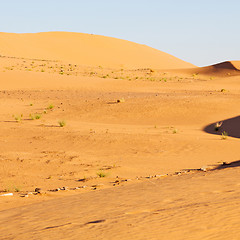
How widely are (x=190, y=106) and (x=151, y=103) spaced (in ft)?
6.99

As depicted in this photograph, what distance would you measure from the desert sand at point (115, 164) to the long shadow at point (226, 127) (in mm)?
58

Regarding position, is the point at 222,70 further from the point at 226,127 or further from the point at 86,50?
the point at 226,127

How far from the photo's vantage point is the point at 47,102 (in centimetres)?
3192

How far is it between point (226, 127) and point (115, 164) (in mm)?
9062

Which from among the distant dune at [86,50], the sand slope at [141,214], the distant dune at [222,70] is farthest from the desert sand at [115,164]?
the distant dune at [86,50]

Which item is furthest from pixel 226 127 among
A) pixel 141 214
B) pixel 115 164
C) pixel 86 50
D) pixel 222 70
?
pixel 86 50

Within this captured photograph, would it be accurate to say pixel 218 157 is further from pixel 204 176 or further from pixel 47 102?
pixel 47 102

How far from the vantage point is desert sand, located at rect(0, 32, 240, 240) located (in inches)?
280

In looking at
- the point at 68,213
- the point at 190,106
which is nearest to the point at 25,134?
the point at 190,106

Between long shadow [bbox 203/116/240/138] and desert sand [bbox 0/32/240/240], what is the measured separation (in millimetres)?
58

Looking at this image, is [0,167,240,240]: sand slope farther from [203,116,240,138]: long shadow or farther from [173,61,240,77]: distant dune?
[173,61,240,77]: distant dune

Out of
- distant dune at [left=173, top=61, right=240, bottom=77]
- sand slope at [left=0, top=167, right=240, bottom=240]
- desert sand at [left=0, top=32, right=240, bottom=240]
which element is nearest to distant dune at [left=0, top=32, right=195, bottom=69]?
distant dune at [left=173, top=61, right=240, bottom=77]

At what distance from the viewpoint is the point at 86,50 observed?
112m

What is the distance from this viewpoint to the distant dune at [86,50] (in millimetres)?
95750
